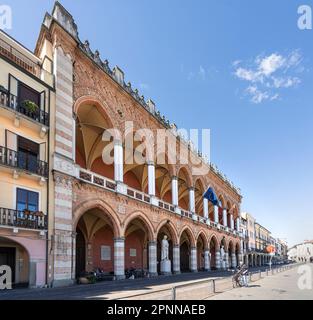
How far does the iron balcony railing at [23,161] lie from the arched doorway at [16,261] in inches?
140

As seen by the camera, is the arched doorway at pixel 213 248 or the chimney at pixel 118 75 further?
the arched doorway at pixel 213 248

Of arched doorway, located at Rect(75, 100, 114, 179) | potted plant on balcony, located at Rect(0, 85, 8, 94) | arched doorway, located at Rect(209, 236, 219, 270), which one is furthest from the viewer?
→ arched doorway, located at Rect(209, 236, 219, 270)

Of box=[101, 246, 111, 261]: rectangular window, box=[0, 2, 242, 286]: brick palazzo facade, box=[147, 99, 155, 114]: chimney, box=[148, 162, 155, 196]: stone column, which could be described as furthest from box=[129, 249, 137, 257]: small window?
box=[147, 99, 155, 114]: chimney

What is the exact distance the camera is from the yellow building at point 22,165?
15.4 metres

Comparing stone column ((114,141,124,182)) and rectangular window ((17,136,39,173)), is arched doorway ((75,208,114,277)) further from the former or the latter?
rectangular window ((17,136,39,173))

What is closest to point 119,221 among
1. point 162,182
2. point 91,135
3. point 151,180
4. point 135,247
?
point 151,180

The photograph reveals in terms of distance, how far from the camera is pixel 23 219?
15.6m

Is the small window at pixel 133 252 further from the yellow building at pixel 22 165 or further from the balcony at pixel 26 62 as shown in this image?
the balcony at pixel 26 62

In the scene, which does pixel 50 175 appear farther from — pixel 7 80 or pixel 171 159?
pixel 171 159

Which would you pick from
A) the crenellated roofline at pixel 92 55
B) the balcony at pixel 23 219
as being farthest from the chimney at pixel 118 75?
the balcony at pixel 23 219

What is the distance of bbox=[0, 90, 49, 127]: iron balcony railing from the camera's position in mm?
15877

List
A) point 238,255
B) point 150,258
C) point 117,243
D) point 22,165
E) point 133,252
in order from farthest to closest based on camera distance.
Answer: point 238,255
point 133,252
point 150,258
point 117,243
point 22,165

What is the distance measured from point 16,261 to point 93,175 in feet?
19.4

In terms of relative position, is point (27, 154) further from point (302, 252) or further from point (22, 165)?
point (302, 252)
